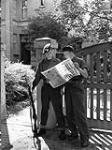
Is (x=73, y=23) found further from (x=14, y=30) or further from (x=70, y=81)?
(x=14, y=30)

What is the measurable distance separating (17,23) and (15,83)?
50.1ft

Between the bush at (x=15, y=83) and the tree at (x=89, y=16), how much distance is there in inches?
118

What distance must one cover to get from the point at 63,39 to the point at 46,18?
8.17 ft

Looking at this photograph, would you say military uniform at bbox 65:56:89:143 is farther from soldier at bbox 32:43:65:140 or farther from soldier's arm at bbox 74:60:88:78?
soldier at bbox 32:43:65:140

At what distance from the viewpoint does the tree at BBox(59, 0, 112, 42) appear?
8867 mm

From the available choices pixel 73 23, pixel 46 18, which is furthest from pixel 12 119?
pixel 46 18

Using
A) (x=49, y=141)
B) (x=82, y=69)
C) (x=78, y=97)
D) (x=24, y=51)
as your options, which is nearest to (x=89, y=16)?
(x=82, y=69)

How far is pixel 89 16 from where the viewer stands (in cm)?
919

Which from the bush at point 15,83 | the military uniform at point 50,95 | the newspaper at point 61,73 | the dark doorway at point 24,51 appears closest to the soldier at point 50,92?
the military uniform at point 50,95

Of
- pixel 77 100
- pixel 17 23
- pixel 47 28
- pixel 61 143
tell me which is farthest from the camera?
pixel 17 23

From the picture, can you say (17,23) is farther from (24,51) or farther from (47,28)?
(47,28)

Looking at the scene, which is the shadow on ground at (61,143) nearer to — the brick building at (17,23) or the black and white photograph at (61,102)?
the black and white photograph at (61,102)

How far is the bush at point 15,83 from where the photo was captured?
722 cm

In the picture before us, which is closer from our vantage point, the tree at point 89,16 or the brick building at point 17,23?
the tree at point 89,16
